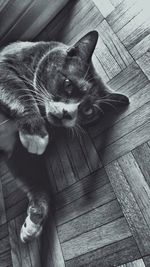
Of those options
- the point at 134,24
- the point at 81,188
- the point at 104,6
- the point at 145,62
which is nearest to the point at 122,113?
the point at 145,62

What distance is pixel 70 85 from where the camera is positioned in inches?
39.1

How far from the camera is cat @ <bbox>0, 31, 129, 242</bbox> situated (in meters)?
0.95

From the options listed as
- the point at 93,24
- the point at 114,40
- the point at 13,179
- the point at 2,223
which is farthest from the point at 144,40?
the point at 2,223

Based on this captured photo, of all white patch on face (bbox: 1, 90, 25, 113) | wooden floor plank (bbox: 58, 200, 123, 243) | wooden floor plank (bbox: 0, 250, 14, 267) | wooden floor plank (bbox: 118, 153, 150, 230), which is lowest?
wooden floor plank (bbox: 58, 200, 123, 243)

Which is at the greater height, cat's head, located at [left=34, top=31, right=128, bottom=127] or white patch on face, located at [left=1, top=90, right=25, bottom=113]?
white patch on face, located at [left=1, top=90, right=25, bottom=113]

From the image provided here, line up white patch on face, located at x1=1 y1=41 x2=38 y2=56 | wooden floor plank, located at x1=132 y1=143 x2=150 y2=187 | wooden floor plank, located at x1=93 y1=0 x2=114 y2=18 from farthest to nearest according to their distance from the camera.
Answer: wooden floor plank, located at x1=93 y1=0 x2=114 y2=18 → white patch on face, located at x1=1 y1=41 x2=38 y2=56 → wooden floor plank, located at x1=132 y1=143 x2=150 y2=187

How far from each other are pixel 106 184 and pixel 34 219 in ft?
0.93

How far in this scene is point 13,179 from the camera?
113cm

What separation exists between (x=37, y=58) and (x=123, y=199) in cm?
71

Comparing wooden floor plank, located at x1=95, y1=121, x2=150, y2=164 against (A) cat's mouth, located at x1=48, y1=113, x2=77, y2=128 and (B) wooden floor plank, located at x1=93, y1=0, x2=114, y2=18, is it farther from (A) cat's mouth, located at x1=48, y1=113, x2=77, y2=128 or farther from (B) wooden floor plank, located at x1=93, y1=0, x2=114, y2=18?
(B) wooden floor plank, located at x1=93, y1=0, x2=114, y2=18

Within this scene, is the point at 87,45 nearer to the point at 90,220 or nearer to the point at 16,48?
the point at 16,48

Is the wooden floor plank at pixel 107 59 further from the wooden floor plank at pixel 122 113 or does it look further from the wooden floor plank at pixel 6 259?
the wooden floor plank at pixel 6 259

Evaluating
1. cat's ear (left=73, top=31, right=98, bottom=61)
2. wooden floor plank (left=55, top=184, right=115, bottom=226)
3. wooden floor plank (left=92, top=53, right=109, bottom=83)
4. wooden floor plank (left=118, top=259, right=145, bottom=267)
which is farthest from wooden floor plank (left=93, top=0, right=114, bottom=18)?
wooden floor plank (left=118, top=259, right=145, bottom=267)

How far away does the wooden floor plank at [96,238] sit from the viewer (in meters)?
0.83
